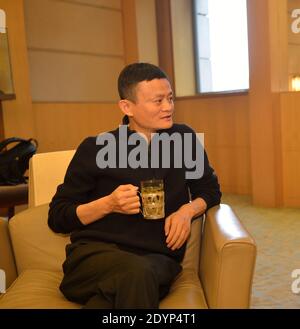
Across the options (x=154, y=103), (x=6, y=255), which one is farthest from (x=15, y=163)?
(x=154, y=103)

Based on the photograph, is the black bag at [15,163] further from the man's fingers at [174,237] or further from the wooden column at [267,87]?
the wooden column at [267,87]

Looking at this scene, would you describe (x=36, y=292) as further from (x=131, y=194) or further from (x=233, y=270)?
(x=233, y=270)

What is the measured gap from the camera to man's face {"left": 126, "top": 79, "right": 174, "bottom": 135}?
145 cm

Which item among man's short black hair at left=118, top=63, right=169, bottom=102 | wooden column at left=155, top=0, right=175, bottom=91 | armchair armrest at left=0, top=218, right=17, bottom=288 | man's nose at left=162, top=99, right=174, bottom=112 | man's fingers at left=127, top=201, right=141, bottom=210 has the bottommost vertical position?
armchair armrest at left=0, top=218, right=17, bottom=288

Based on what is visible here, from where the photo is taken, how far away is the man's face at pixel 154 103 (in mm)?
1446

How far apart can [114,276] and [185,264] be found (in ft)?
1.44

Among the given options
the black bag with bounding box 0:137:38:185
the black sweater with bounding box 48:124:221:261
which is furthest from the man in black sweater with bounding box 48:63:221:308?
the black bag with bounding box 0:137:38:185

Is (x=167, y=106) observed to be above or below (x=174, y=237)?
above

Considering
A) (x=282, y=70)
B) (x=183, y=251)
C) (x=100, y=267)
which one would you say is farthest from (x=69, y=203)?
(x=282, y=70)

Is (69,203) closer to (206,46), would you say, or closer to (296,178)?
(296,178)

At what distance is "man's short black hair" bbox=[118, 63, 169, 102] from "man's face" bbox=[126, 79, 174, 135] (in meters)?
0.01

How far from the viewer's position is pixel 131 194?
49.9 inches

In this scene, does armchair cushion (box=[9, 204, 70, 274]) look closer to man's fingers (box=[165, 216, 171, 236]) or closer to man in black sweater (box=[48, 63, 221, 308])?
man in black sweater (box=[48, 63, 221, 308])

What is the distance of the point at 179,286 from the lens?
4.41ft
